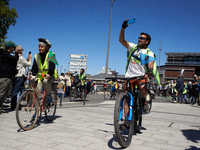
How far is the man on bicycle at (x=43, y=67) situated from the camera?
4781 millimetres

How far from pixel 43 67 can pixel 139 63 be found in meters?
2.25

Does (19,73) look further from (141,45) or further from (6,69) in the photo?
(141,45)

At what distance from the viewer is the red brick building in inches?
2564

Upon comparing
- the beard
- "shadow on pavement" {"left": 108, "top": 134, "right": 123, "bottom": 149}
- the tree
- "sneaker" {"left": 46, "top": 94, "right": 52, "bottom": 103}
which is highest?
the tree

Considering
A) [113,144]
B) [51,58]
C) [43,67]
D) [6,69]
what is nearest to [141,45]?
[113,144]

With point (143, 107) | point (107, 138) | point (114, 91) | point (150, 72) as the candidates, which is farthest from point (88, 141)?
point (114, 91)

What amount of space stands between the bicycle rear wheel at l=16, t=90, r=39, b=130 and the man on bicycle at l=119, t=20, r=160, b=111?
1.96 meters

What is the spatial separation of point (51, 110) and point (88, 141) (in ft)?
6.80

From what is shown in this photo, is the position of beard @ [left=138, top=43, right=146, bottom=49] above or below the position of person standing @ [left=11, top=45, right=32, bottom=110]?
above

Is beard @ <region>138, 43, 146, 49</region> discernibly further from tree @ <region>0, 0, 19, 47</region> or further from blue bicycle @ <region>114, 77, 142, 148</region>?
tree @ <region>0, 0, 19, 47</region>

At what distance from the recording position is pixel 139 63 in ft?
13.1

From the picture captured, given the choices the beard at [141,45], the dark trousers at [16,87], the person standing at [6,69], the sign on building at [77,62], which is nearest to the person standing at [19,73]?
the dark trousers at [16,87]

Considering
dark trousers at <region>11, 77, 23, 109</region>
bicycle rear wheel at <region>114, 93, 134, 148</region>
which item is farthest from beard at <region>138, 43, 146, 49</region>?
dark trousers at <region>11, 77, 23, 109</region>

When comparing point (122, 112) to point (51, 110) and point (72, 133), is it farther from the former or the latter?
point (51, 110)
